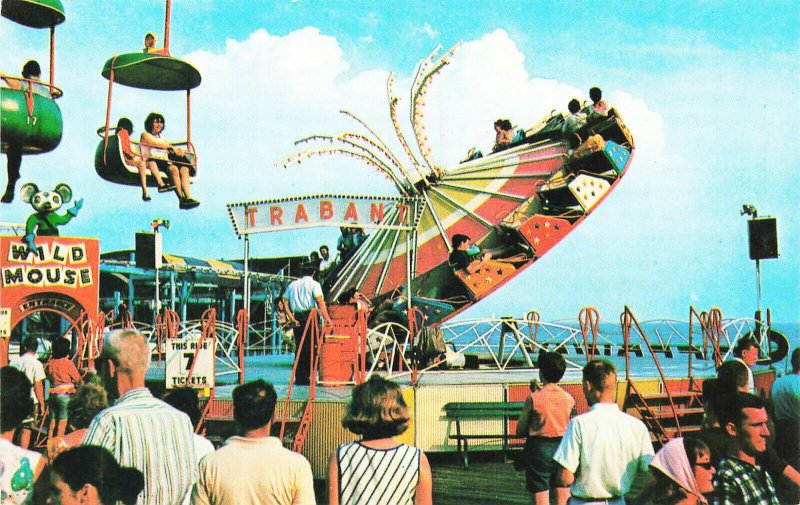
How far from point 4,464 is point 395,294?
43.6 ft

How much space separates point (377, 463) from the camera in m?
3.75

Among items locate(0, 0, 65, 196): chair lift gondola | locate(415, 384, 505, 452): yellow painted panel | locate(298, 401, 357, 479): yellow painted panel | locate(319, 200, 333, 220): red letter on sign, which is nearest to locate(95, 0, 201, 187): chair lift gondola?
locate(0, 0, 65, 196): chair lift gondola

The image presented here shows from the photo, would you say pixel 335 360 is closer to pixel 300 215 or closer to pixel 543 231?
pixel 300 215

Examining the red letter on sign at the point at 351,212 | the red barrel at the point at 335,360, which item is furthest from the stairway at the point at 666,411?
the red letter on sign at the point at 351,212

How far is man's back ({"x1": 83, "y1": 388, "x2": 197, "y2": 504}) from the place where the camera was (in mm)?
3678

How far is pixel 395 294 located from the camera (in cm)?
1689

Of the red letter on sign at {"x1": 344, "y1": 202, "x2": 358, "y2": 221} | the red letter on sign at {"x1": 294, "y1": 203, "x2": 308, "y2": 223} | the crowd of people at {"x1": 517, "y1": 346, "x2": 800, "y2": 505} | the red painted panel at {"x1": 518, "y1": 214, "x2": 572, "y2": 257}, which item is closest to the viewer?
the crowd of people at {"x1": 517, "y1": 346, "x2": 800, "y2": 505}

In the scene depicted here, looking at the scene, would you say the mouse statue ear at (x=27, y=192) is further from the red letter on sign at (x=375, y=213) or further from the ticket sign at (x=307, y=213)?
the red letter on sign at (x=375, y=213)

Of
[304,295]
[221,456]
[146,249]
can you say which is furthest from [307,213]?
[221,456]

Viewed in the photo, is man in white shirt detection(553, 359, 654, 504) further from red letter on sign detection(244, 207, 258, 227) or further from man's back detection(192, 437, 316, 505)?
red letter on sign detection(244, 207, 258, 227)

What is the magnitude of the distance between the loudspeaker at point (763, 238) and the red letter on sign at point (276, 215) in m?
9.96

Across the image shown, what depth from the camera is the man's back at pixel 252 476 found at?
3.62 metres

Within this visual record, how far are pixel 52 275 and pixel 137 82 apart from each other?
755 cm

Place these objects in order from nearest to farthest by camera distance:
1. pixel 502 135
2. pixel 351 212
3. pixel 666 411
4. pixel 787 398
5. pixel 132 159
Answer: pixel 787 398 → pixel 132 159 → pixel 666 411 → pixel 351 212 → pixel 502 135
